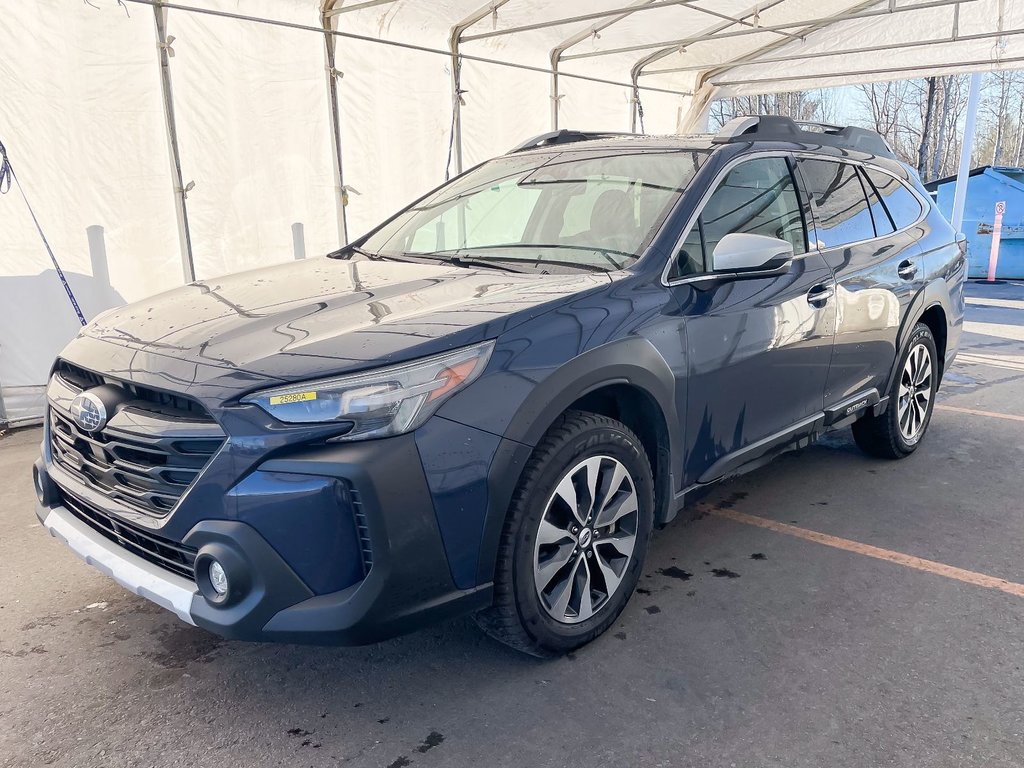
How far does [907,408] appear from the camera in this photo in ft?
15.2

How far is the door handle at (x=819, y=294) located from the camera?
348 centimetres

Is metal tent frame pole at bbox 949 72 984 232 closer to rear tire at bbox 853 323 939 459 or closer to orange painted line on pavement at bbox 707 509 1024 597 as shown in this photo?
rear tire at bbox 853 323 939 459

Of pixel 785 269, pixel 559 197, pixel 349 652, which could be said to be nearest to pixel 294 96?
pixel 559 197

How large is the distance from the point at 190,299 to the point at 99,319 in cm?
32

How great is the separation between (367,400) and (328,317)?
19.3 inches

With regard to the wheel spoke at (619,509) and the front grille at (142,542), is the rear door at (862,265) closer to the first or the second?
the wheel spoke at (619,509)

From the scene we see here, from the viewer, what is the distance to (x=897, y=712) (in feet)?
7.88

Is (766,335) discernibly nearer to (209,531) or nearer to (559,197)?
(559,197)

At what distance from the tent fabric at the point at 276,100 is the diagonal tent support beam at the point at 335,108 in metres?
0.03

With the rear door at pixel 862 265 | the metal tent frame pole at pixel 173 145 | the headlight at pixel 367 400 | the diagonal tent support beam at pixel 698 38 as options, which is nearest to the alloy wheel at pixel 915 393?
the rear door at pixel 862 265

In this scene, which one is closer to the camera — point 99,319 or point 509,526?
point 509,526

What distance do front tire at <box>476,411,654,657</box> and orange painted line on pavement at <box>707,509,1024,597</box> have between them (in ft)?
3.95

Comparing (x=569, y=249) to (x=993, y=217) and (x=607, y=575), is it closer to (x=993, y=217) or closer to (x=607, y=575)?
(x=607, y=575)

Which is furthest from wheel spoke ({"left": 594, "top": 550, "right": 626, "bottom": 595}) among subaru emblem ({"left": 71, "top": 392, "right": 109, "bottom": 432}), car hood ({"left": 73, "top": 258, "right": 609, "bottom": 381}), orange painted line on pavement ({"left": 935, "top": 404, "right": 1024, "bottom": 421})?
orange painted line on pavement ({"left": 935, "top": 404, "right": 1024, "bottom": 421})
